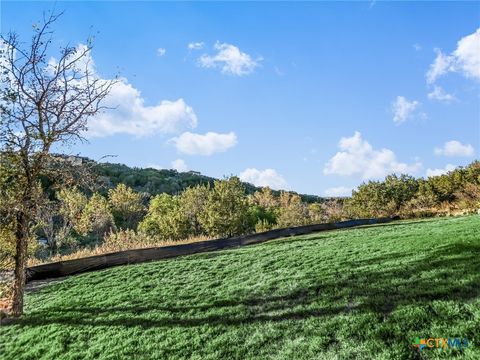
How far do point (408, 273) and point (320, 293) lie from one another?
174 centimetres

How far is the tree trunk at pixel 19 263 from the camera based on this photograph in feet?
26.2

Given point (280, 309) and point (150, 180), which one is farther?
point (150, 180)

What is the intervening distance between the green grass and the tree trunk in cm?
36

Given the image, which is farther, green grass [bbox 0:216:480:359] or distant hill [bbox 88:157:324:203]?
distant hill [bbox 88:157:324:203]

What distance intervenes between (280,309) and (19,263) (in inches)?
253

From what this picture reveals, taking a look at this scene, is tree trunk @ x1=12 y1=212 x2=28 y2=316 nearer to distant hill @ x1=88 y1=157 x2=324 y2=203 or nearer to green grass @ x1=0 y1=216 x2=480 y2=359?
green grass @ x1=0 y1=216 x2=480 y2=359

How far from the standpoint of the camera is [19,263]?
8172mm

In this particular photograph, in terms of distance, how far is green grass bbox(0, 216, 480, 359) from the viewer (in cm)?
Answer: 446

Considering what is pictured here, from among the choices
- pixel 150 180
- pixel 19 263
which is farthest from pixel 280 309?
pixel 150 180

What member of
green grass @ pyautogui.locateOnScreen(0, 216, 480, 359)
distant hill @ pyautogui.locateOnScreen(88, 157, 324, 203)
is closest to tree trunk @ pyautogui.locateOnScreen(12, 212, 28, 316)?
green grass @ pyautogui.locateOnScreen(0, 216, 480, 359)

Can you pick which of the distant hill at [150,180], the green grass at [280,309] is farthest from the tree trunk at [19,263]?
the distant hill at [150,180]

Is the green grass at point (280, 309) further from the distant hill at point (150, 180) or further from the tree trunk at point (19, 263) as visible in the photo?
the distant hill at point (150, 180)

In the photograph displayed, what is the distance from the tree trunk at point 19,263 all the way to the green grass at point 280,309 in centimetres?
36

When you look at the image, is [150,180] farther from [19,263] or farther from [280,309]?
[280,309]
